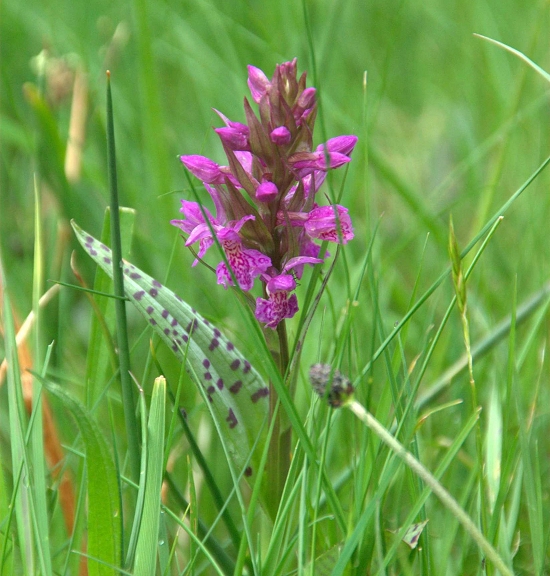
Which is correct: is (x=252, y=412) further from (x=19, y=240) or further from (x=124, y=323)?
(x=19, y=240)

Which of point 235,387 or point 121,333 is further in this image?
point 235,387

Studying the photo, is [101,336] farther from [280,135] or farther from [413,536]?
[413,536]

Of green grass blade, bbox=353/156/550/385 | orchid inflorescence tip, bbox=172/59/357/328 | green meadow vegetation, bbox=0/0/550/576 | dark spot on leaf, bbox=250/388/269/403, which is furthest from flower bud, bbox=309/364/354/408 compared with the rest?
dark spot on leaf, bbox=250/388/269/403

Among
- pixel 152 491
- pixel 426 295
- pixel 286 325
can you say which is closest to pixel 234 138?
pixel 426 295

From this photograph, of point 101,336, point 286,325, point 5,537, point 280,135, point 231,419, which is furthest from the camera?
point 286,325

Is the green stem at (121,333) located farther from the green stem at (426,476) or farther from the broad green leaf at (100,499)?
the green stem at (426,476)

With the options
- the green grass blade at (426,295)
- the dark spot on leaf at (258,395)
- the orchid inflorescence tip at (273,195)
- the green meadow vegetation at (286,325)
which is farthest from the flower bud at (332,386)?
the dark spot on leaf at (258,395)

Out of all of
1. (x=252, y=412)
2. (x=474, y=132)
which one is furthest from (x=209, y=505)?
(x=474, y=132)
